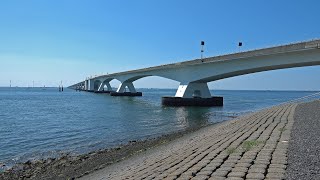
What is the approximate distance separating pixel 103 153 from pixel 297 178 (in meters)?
9.80

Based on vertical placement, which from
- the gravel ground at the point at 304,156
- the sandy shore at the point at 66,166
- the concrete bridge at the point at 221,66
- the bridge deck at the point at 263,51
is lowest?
the sandy shore at the point at 66,166

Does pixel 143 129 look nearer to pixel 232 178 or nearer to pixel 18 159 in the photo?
pixel 18 159

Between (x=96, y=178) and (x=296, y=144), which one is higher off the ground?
(x=296, y=144)

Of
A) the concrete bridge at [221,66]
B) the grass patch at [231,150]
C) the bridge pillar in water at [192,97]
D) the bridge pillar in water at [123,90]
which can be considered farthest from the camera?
the bridge pillar in water at [123,90]

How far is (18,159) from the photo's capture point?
13.1 m

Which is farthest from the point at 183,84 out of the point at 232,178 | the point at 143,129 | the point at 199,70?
the point at 232,178

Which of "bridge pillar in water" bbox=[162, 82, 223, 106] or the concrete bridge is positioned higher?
the concrete bridge

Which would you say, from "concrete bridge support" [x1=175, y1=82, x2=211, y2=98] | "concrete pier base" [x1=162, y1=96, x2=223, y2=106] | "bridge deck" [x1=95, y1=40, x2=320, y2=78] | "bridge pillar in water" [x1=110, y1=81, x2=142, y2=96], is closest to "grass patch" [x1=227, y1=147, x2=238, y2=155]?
"bridge deck" [x1=95, y1=40, x2=320, y2=78]

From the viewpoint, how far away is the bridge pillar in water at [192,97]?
151ft

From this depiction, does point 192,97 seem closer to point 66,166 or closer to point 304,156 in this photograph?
point 66,166

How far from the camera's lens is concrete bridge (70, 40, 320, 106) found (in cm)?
2946

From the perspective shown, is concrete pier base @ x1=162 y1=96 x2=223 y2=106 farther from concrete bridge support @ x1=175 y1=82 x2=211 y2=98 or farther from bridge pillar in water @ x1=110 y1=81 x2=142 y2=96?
bridge pillar in water @ x1=110 y1=81 x2=142 y2=96

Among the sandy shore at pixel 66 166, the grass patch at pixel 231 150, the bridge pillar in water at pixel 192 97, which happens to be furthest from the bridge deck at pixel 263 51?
the grass patch at pixel 231 150

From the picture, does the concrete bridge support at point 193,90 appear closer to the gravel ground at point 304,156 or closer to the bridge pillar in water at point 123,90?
the gravel ground at point 304,156
